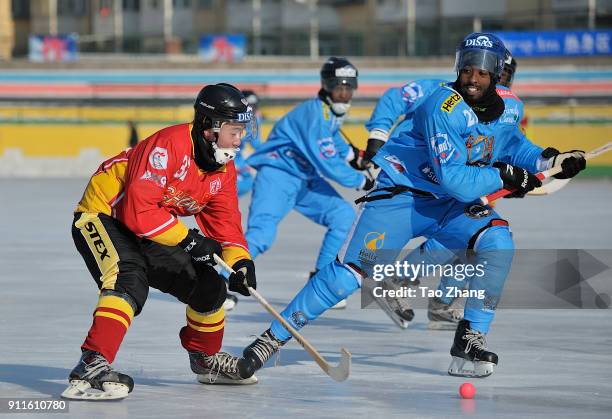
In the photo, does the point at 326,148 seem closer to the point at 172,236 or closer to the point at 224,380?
the point at 224,380

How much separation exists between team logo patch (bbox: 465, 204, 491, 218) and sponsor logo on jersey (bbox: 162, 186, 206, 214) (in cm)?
138

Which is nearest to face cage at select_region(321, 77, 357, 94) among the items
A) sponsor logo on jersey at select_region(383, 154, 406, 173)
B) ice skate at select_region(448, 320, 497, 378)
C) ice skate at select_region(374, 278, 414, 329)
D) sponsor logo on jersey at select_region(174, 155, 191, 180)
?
ice skate at select_region(374, 278, 414, 329)

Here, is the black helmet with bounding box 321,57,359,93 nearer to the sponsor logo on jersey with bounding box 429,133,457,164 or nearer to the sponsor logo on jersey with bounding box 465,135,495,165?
the sponsor logo on jersey with bounding box 465,135,495,165

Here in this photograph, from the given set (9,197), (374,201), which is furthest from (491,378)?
(9,197)

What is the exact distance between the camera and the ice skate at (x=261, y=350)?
5.88m

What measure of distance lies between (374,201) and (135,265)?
4.54 ft

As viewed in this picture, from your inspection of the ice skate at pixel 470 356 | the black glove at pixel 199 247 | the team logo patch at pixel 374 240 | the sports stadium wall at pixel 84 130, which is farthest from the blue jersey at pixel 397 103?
the sports stadium wall at pixel 84 130

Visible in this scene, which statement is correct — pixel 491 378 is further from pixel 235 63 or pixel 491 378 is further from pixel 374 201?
pixel 235 63

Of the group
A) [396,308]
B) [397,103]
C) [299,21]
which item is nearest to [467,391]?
[396,308]

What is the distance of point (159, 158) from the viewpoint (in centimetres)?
535

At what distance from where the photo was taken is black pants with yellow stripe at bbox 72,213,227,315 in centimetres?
547

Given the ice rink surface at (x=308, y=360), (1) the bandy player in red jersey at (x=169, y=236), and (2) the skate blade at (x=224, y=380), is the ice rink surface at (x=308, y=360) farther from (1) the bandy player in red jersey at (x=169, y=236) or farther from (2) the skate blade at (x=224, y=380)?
(1) the bandy player in red jersey at (x=169, y=236)

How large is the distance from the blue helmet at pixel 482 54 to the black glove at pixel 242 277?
1.39 metres

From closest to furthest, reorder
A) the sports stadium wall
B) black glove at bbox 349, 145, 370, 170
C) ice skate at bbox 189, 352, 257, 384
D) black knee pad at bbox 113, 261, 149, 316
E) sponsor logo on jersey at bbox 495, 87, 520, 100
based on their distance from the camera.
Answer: black knee pad at bbox 113, 261, 149, 316 < ice skate at bbox 189, 352, 257, 384 < sponsor logo on jersey at bbox 495, 87, 520, 100 < black glove at bbox 349, 145, 370, 170 < the sports stadium wall
